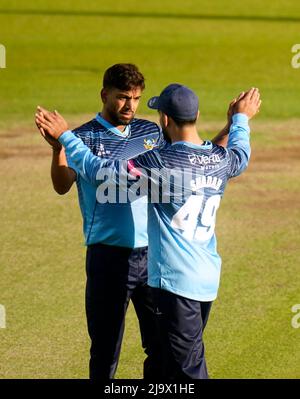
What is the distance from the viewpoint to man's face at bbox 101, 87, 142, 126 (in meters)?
7.42

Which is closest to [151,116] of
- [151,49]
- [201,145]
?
[151,49]

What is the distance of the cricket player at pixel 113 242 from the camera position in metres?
7.30

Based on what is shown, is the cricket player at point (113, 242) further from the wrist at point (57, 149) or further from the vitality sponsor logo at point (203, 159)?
the vitality sponsor logo at point (203, 159)

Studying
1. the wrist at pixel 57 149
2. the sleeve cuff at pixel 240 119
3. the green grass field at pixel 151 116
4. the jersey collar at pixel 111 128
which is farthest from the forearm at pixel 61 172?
the green grass field at pixel 151 116

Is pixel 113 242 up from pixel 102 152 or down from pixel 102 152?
down

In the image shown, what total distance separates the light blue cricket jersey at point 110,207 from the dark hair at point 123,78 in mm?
283

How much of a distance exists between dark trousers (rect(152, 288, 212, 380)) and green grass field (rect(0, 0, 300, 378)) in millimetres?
1473

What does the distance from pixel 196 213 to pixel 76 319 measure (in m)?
2.90

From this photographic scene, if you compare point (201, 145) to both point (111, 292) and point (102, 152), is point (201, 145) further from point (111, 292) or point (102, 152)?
point (111, 292)

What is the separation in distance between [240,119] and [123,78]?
86cm

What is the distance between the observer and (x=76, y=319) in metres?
9.28

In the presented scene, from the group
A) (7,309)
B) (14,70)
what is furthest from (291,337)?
(14,70)

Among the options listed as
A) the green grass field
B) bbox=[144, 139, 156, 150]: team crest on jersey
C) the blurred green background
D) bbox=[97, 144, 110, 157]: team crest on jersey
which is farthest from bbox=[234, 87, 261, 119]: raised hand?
the blurred green background

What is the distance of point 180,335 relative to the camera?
6.69 m
